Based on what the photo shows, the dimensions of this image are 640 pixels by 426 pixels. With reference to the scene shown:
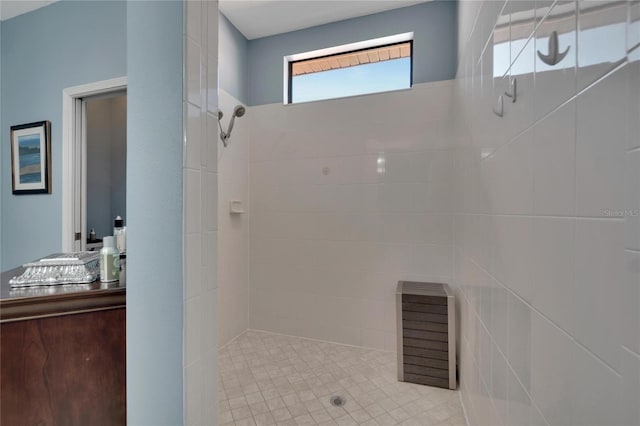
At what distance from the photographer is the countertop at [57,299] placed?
30.2 inches

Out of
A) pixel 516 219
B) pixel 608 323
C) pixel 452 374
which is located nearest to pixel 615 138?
pixel 608 323

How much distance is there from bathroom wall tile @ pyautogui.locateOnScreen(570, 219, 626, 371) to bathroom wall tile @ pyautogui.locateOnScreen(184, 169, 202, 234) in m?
0.92

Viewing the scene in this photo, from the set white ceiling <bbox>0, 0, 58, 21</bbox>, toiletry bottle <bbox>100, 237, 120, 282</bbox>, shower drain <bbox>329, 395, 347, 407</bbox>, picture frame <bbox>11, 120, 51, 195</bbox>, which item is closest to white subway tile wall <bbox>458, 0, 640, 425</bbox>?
shower drain <bbox>329, 395, 347, 407</bbox>

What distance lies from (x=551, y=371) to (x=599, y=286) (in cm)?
29

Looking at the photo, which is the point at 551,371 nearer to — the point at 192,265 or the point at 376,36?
the point at 192,265

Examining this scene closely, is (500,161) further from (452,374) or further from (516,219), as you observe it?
(452,374)

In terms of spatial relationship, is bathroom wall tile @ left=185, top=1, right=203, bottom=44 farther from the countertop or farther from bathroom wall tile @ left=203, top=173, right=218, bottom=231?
the countertop

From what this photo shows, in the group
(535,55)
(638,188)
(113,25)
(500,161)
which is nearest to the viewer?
(638,188)

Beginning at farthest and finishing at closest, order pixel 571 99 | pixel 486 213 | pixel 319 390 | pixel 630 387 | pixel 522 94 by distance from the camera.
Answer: pixel 319 390, pixel 486 213, pixel 522 94, pixel 571 99, pixel 630 387

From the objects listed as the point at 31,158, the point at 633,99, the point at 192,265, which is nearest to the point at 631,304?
the point at 633,99

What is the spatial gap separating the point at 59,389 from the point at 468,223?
1.82m

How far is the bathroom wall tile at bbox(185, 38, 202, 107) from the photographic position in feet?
2.57

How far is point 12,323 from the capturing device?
0.77 metres

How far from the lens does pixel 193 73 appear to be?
800 millimetres
